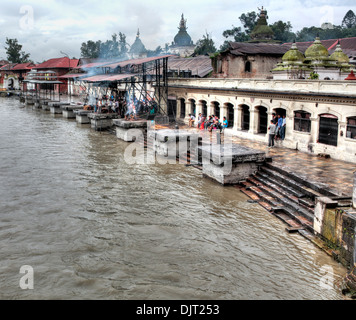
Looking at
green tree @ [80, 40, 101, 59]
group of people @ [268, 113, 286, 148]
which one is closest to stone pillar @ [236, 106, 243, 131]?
group of people @ [268, 113, 286, 148]

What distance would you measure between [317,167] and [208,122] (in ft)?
33.5

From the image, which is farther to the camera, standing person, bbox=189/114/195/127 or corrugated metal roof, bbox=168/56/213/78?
corrugated metal roof, bbox=168/56/213/78

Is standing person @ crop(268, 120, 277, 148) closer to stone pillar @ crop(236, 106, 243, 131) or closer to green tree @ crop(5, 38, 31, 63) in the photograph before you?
stone pillar @ crop(236, 106, 243, 131)

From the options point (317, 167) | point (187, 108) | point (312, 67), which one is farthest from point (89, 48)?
point (317, 167)

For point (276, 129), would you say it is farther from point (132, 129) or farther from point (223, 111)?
point (132, 129)

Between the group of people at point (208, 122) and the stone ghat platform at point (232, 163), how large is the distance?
783cm

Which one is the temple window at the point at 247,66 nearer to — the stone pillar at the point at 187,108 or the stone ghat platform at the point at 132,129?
the stone pillar at the point at 187,108

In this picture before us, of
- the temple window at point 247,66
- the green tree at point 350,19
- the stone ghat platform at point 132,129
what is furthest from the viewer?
the green tree at point 350,19

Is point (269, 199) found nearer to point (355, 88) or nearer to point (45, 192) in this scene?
point (355, 88)

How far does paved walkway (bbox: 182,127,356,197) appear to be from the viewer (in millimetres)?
11320

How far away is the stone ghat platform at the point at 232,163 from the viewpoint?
529 inches

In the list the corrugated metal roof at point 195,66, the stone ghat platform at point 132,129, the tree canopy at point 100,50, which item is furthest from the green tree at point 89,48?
the stone ghat platform at point 132,129

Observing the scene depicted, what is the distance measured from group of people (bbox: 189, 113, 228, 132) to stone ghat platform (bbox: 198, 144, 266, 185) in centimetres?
783
